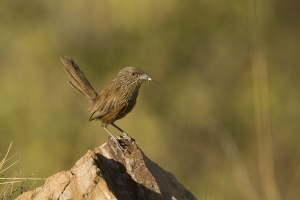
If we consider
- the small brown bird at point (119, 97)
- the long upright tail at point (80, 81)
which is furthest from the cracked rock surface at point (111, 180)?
the long upright tail at point (80, 81)

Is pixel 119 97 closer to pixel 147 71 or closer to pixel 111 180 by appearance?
pixel 111 180

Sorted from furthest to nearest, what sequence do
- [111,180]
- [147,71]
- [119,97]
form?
1. [147,71]
2. [119,97]
3. [111,180]

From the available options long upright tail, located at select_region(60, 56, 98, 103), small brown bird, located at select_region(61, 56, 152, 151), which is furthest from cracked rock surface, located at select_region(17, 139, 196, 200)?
long upright tail, located at select_region(60, 56, 98, 103)

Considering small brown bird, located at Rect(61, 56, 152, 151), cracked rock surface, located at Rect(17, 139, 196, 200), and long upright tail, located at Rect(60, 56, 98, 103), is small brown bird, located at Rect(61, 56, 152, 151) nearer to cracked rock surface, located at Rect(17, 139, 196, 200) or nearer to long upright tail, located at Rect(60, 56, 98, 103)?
long upright tail, located at Rect(60, 56, 98, 103)

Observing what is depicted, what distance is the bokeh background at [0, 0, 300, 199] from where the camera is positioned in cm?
901

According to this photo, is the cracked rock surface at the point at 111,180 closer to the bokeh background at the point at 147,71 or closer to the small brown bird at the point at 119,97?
the small brown bird at the point at 119,97

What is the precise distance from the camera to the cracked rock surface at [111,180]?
3.68 metres

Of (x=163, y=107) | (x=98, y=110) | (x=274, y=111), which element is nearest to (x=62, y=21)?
(x=163, y=107)

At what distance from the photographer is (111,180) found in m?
4.00

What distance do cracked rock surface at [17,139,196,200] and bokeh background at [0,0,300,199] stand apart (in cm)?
429

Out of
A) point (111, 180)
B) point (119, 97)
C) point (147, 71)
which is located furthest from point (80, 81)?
point (147, 71)

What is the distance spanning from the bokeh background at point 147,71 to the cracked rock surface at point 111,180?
→ 4.29 meters

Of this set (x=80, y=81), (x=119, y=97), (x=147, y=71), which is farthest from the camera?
(x=147, y=71)

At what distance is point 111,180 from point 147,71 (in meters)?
5.76
